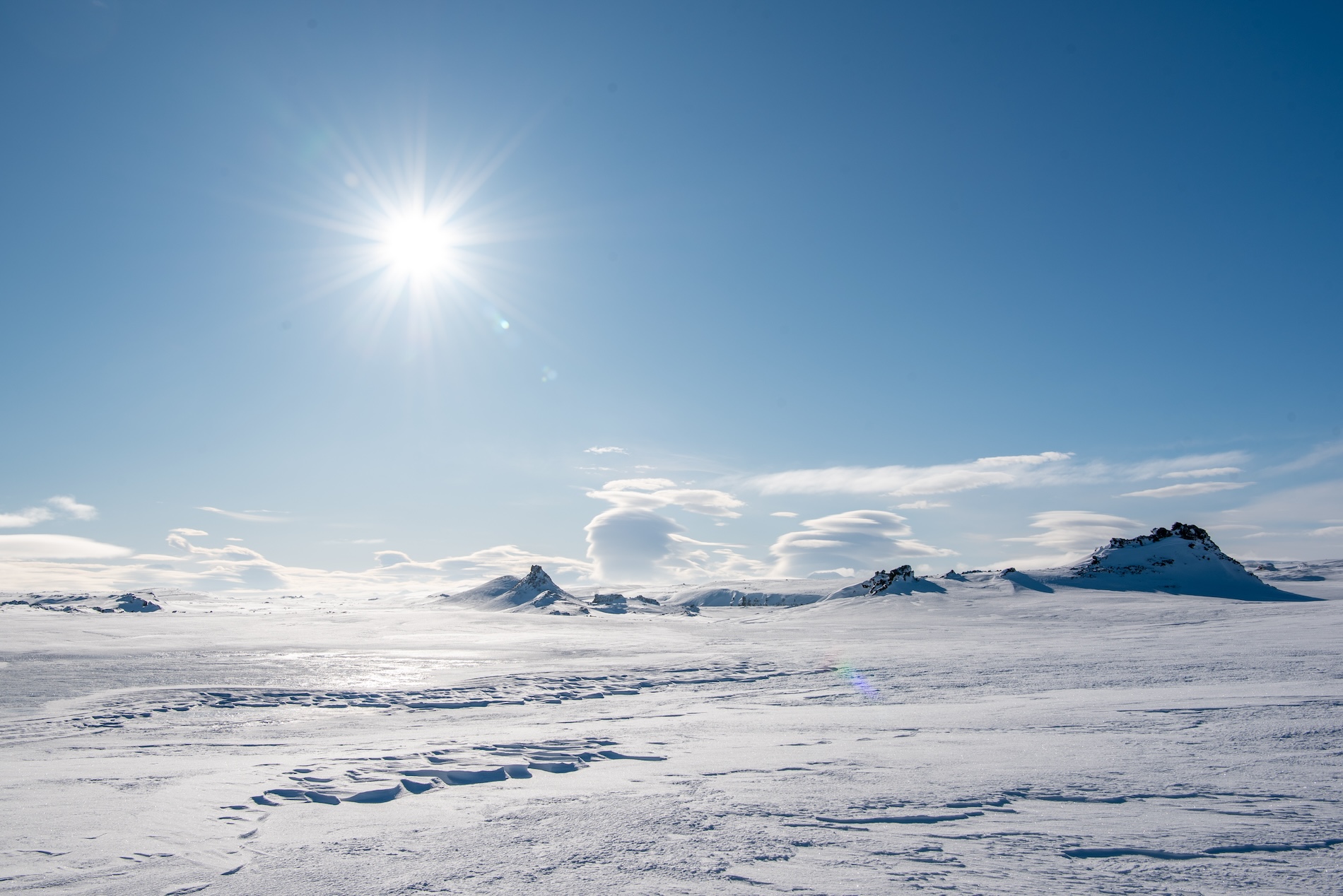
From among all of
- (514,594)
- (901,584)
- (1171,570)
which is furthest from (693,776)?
(514,594)

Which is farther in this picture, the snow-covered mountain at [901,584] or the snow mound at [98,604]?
the snow mound at [98,604]

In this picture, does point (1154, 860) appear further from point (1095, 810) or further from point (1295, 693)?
point (1295, 693)

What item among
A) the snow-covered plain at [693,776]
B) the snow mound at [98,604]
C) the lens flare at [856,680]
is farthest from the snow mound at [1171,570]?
the snow mound at [98,604]

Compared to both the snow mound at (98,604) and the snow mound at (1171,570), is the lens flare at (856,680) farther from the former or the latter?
the snow mound at (98,604)

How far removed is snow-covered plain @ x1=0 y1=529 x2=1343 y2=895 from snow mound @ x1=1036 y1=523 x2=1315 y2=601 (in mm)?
26785

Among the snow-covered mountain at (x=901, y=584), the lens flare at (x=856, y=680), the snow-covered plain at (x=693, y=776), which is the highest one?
the snow-covered mountain at (x=901, y=584)

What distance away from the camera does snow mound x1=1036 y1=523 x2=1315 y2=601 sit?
36.8m

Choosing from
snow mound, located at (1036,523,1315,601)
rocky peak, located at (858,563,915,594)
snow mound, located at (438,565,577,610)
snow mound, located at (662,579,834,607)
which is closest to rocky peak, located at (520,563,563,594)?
snow mound, located at (438,565,577,610)

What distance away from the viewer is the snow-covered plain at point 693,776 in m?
3.31

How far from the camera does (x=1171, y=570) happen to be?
129 ft

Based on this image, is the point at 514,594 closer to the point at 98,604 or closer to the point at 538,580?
the point at 538,580

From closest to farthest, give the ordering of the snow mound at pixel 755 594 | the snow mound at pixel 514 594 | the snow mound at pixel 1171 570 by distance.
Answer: the snow mound at pixel 1171 570 < the snow mound at pixel 514 594 < the snow mound at pixel 755 594

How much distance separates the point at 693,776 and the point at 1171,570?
4499 centimetres

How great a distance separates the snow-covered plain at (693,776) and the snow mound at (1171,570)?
2678cm
